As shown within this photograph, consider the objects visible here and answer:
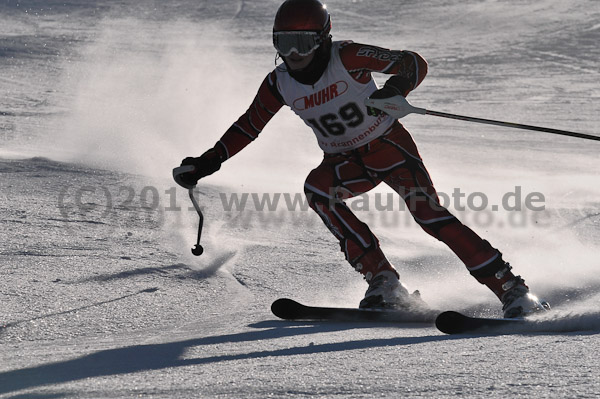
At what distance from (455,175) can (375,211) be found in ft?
6.91

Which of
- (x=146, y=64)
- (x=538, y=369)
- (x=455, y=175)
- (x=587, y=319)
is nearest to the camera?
(x=538, y=369)

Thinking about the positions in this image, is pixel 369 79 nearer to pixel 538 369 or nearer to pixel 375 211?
pixel 538 369

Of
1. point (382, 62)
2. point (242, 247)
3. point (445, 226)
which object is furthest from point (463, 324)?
point (242, 247)

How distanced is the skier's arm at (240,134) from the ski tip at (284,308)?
779 millimetres

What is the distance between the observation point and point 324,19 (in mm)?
4082

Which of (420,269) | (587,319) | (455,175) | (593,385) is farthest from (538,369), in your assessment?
(455,175)

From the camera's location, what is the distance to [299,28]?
399 cm

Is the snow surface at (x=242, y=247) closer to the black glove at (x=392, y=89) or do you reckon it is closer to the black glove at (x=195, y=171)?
the black glove at (x=195, y=171)

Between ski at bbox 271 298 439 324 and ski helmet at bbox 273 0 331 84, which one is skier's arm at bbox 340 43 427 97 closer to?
ski helmet at bbox 273 0 331 84

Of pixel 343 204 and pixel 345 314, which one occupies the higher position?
pixel 343 204

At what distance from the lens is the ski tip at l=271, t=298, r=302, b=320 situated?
3973mm

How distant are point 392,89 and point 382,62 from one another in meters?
0.25

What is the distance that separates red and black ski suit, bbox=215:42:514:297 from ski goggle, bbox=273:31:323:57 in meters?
0.15

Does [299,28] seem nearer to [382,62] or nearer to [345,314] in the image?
[382,62]
